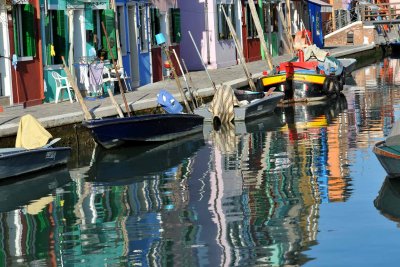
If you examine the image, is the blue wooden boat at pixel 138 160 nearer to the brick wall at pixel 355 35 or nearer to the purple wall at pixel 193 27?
the purple wall at pixel 193 27

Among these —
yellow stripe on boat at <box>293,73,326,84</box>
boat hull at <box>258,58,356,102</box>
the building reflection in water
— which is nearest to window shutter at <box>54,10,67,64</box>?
the building reflection in water

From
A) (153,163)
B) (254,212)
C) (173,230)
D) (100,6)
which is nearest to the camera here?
(173,230)

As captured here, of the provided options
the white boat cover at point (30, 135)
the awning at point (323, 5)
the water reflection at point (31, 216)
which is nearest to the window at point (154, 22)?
the water reflection at point (31, 216)

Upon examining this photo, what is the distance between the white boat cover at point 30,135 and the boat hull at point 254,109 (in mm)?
8518

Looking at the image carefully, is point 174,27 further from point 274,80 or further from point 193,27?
point 274,80

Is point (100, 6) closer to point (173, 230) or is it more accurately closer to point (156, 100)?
point (156, 100)

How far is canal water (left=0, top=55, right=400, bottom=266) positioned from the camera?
529 inches

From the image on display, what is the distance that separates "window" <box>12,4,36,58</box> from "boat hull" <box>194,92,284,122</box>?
13.8 ft

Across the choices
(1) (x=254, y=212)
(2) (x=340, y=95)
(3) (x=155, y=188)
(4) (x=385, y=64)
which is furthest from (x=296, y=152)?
(4) (x=385, y=64)

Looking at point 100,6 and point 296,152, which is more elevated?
point 100,6

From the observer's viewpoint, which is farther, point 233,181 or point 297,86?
point 297,86

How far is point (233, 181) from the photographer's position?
1938cm

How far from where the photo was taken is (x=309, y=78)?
1398 inches

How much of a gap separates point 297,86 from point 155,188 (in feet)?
55.5
